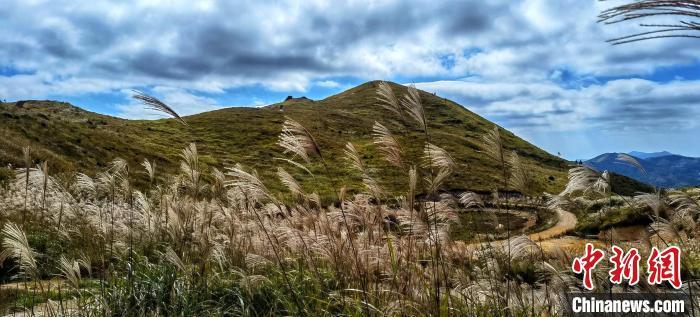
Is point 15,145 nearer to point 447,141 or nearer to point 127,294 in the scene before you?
point 127,294

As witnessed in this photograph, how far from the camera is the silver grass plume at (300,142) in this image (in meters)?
3.99

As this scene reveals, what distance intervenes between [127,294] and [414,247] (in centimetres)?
357

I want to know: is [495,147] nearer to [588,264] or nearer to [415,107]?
[415,107]

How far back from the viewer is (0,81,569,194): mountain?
37.6 meters

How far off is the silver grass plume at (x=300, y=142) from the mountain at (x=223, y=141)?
728mm

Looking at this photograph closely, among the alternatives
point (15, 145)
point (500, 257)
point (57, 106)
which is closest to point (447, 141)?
point (57, 106)

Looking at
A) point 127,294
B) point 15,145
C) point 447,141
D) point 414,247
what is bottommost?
point 127,294

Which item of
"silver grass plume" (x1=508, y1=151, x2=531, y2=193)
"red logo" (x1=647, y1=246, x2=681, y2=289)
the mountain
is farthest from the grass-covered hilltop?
the mountain

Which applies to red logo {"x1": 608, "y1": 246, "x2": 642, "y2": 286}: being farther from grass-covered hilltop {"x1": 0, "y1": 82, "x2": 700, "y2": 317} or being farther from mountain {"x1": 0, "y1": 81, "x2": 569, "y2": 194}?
mountain {"x1": 0, "y1": 81, "x2": 569, "y2": 194}

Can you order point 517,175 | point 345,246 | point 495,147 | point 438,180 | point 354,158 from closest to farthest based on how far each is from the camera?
point 495,147
point 517,175
point 438,180
point 354,158
point 345,246

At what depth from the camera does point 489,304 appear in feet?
15.3

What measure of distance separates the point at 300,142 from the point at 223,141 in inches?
4620

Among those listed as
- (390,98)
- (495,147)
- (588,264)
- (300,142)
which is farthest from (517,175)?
(300,142)

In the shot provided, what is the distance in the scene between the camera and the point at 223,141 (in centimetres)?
11744
